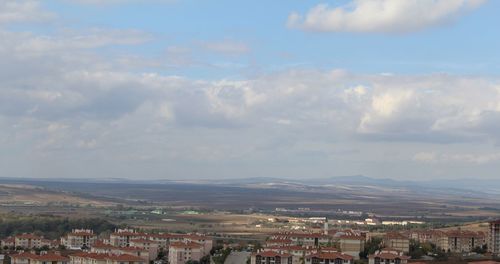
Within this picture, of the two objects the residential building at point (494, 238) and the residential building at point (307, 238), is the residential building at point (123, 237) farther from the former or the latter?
the residential building at point (494, 238)

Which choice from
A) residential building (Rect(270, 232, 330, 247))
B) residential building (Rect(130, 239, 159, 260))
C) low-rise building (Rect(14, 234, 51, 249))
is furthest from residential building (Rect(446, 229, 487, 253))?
low-rise building (Rect(14, 234, 51, 249))

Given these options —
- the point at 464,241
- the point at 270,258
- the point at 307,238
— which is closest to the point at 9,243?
the point at 307,238

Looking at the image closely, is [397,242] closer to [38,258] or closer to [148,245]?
[148,245]

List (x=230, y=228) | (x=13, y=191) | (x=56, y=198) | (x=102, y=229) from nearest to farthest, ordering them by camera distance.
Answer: (x=102, y=229), (x=230, y=228), (x=56, y=198), (x=13, y=191)

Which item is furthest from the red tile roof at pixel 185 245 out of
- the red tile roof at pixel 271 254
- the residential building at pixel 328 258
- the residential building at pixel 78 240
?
the residential building at pixel 78 240

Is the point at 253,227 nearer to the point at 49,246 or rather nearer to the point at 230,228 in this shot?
the point at 230,228

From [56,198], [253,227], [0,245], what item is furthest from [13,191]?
[0,245]
